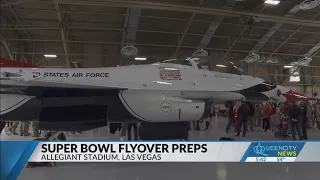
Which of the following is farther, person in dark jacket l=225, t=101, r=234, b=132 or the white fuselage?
person in dark jacket l=225, t=101, r=234, b=132

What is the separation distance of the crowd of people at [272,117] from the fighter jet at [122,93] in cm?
10

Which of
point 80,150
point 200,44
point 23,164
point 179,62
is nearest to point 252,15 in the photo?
point 200,44

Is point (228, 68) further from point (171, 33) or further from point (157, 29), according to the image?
point (157, 29)

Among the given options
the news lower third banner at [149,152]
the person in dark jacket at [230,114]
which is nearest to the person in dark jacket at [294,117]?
the news lower third banner at [149,152]

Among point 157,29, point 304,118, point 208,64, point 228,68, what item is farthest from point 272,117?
point 157,29

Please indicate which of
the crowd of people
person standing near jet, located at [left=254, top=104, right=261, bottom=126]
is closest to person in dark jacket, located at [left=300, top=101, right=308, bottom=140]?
the crowd of people

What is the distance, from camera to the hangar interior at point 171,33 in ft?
6.81

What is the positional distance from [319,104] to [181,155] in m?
1.47

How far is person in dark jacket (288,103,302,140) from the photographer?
2.22 metres

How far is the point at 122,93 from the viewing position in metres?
2.34

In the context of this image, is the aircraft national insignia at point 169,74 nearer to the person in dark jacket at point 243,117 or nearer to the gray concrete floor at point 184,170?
the gray concrete floor at point 184,170

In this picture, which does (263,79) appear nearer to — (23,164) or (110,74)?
(110,74)

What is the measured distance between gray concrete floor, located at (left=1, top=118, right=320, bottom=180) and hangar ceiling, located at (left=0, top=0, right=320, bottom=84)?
0.69 metres

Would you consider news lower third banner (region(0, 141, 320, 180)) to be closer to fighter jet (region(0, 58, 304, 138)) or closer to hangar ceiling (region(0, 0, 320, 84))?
fighter jet (region(0, 58, 304, 138))
